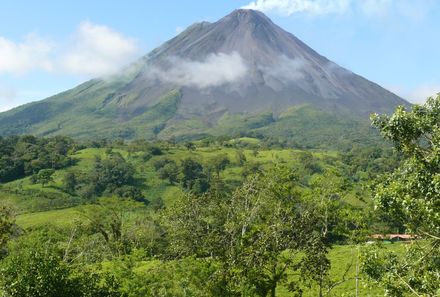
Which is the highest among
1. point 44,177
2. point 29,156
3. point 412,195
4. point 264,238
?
point 412,195

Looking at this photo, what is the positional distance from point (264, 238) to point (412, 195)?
323 inches

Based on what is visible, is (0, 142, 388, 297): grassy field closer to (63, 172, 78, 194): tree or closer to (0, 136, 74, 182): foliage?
(63, 172, 78, 194): tree

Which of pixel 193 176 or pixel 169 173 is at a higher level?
pixel 169 173

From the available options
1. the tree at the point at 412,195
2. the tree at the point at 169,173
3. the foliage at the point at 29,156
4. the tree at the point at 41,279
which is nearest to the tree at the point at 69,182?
the foliage at the point at 29,156

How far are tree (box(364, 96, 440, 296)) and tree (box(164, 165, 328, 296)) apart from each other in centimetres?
622

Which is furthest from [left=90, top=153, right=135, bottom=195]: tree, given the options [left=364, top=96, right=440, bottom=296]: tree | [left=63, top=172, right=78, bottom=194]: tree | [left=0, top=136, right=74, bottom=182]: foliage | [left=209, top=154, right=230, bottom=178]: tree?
[left=364, top=96, right=440, bottom=296]: tree

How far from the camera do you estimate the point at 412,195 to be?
12.1 m

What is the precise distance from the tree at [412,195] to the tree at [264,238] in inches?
245

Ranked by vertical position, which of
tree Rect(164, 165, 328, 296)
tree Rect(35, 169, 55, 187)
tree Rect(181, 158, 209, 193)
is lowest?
tree Rect(181, 158, 209, 193)

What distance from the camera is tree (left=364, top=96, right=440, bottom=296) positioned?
11.7 m

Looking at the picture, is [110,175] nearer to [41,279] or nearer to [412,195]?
[41,279]

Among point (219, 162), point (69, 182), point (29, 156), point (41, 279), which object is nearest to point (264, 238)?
point (41, 279)

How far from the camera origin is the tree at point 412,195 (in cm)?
1168

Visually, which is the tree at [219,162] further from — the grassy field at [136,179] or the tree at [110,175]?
the tree at [110,175]
